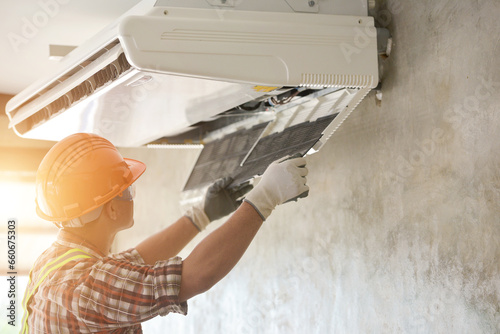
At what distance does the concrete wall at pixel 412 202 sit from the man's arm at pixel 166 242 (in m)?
0.58

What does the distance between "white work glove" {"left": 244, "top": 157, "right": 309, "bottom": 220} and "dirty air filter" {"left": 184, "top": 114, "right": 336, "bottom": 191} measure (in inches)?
3.9

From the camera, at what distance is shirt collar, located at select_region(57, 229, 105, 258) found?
1877 millimetres

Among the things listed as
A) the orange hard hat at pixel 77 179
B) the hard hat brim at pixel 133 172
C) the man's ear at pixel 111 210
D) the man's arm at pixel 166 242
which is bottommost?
the man's arm at pixel 166 242

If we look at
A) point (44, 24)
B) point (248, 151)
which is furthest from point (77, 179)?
point (44, 24)

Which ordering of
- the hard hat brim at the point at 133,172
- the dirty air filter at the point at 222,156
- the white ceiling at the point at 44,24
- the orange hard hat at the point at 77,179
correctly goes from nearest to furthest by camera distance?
the orange hard hat at the point at 77,179, the hard hat brim at the point at 133,172, the dirty air filter at the point at 222,156, the white ceiling at the point at 44,24

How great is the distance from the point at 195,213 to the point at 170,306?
0.75m

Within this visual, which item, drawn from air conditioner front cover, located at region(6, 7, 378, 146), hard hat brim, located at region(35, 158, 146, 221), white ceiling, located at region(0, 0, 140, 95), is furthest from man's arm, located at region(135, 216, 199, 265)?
white ceiling, located at region(0, 0, 140, 95)

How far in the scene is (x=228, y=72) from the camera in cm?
172

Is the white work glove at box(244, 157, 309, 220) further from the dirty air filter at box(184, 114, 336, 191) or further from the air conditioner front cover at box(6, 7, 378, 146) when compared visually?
the air conditioner front cover at box(6, 7, 378, 146)

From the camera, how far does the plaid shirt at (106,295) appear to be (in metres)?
1.60

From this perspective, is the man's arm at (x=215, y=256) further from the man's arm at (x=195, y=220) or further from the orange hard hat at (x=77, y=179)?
the man's arm at (x=195, y=220)

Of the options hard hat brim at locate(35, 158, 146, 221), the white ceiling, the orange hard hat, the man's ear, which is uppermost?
the white ceiling

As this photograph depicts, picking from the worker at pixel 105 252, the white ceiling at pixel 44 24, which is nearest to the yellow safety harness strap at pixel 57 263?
the worker at pixel 105 252

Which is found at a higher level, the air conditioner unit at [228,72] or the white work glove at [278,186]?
the air conditioner unit at [228,72]
